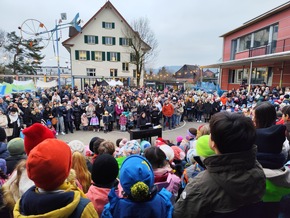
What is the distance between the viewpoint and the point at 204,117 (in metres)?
13.9

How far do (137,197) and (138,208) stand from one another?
4.7 inches

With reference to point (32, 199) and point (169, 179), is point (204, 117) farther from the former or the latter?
point (32, 199)

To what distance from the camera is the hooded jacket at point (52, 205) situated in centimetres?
132

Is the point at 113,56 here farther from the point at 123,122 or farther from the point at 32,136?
the point at 32,136

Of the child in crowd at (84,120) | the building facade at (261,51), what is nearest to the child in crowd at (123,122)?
the child in crowd at (84,120)

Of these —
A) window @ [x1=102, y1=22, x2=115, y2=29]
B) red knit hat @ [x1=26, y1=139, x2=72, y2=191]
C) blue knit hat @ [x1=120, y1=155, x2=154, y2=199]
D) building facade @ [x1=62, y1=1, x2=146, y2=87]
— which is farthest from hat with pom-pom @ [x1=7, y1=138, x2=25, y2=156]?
window @ [x1=102, y1=22, x2=115, y2=29]

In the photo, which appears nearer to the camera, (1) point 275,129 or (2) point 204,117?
(1) point 275,129

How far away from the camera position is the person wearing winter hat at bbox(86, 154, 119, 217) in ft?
7.04

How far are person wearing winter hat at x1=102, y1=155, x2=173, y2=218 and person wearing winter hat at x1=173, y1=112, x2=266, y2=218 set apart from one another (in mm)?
303

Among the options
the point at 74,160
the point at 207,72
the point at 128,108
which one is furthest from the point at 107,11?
the point at 207,72

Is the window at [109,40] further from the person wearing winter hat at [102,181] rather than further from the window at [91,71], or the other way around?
the person wearing winter hat at [102,181]

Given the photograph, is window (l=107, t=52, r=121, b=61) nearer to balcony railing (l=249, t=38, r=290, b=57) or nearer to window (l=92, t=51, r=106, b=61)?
window (l=92, t=51, r=106, b=61)

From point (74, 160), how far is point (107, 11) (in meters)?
35.7

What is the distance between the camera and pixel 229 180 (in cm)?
127
